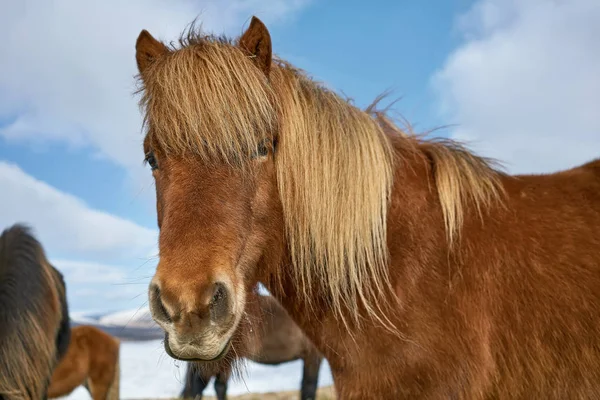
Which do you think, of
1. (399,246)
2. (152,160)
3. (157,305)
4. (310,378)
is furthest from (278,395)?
(157,305)

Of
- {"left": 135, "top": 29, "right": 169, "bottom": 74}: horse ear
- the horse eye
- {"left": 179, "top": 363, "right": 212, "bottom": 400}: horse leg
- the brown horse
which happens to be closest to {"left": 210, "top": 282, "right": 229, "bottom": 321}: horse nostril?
the brown horse

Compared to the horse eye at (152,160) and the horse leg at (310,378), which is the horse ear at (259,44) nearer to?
the horse eye at (152,160)

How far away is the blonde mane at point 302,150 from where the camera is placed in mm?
2539

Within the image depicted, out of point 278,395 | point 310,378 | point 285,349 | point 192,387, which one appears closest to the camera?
point 192,387

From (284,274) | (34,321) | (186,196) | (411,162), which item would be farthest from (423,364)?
(34,321)

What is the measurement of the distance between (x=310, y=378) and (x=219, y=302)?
9130 mm

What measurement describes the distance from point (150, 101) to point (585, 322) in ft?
8.35

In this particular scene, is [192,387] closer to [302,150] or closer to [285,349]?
[285,349]

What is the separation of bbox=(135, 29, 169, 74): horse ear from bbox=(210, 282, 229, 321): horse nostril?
1484 millimetres

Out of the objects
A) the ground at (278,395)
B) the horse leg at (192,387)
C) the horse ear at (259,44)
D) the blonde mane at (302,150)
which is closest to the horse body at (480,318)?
the blonde mane at (302,150)

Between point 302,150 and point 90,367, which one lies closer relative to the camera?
point 302,150

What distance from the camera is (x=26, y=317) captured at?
5840 millimetres

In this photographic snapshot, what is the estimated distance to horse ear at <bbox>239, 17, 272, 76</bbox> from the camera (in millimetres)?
2734

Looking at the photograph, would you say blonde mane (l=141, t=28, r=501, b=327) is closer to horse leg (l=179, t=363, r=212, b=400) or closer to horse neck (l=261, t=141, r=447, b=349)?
horse neck (l=261, t=141, r=447, b=349)
